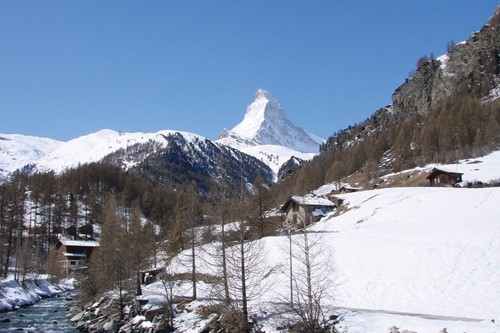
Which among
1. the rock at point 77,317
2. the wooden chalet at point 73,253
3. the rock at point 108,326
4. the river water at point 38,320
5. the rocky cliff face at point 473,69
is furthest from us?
the rocky cliff face at point 473,69

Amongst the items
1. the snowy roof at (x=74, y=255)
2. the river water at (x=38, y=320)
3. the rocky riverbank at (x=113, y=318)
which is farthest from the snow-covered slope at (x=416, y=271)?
the snowy roof at (x=74, y=255)

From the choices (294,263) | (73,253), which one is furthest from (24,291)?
(73,253)

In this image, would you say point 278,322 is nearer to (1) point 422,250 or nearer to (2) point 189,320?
(2) point 189,320

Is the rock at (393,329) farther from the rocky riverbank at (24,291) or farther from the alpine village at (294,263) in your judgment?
the rocky riverbank at (24,291)

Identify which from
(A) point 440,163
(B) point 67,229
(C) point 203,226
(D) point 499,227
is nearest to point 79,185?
(B) point 67,229

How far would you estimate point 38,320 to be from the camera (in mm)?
45500

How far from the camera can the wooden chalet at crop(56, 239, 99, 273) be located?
109 m

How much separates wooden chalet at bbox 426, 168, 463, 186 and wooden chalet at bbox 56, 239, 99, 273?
280 feet

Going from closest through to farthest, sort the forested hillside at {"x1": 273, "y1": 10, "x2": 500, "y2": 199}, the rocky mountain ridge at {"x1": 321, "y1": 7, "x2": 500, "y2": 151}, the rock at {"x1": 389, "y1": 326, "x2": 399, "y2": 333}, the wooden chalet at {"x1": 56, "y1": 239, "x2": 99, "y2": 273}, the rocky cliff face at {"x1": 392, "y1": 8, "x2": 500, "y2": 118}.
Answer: the rock at {"x1": 389, "y1": 326, "x2": 399, "y2": 333}
the wooden chalet at {"x1": 56, "y1": 239, "x2": 99, "y2": 273}
the forested hillside at {"x1": 273, "y1": 10, "x2": 500, "y2": 199}
the rocky mountain ridge at {"x1": 321, "y1": 7, "x2": 500, "y2": 151}
the rocky cliff face at {"x1": 392, "y1": 8, "x2": 500, "y2": 118}

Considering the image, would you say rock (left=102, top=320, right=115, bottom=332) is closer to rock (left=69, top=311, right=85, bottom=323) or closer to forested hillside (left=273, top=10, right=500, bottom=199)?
rock (left=69, top=311, right=85, bottom=323)

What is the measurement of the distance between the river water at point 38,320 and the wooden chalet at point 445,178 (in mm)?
73772

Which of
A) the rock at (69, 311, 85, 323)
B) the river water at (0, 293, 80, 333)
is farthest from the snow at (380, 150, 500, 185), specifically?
the river water at (0, 293, 80, 333)

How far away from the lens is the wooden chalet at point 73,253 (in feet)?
356

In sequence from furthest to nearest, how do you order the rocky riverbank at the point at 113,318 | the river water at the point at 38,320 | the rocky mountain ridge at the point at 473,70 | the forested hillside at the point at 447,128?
the rocky mountain ridge at the point at 473,70 < the forested hillside at the point at 447,128 < the river water at the point at 38,320 < the rocky riverbank at the point at 113,318
